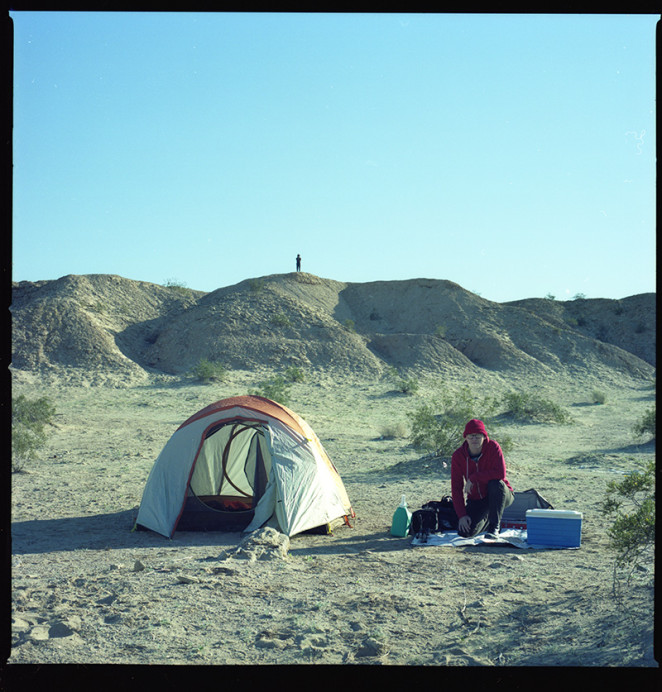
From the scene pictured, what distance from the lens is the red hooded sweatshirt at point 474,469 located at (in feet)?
24.0

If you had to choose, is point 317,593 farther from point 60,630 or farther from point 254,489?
point 254,489

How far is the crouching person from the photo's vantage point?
732cm

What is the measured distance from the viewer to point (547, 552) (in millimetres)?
7016

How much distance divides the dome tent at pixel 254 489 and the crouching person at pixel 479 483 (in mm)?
1604

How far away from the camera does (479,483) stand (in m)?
7.44

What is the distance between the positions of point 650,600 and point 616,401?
95.9 ft

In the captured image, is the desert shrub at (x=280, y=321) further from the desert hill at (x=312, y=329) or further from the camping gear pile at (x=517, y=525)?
the camping gear pile at (x=517, y=525)

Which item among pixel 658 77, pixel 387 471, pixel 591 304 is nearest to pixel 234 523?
pixel 387 471

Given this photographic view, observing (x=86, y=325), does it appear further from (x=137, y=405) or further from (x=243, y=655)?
(x=243, y=655)

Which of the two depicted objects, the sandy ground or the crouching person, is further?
the crouching person

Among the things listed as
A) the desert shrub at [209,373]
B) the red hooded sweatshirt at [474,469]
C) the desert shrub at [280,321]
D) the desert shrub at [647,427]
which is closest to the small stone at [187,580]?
the red hooded sweatshirt at [474,469]

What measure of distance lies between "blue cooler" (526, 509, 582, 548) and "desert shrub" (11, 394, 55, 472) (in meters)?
8.79

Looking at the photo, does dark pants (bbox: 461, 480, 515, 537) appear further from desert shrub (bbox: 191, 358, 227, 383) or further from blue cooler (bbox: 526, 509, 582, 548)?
desert shrub (bbox: 191, 358, 227, 383)

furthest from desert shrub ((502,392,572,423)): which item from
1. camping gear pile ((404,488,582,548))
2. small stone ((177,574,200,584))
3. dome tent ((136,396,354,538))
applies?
small stone ((177,574,200,584))
